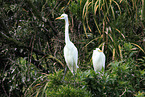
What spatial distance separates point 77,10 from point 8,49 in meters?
1.31

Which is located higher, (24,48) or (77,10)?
(77,10)

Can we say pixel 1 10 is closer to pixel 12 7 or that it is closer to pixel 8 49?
pixel 12 7

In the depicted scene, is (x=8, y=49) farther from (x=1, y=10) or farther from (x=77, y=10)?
(x=77, y=10)

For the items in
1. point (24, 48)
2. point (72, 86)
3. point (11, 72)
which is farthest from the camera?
point (11, 72)

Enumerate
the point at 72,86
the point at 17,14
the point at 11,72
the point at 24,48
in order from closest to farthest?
the point at 72,86, the point at 24,48, the point at 11,72, the point at 17,14

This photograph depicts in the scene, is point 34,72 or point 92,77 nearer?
point 92,77

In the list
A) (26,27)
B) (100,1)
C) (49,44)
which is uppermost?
(100,1)

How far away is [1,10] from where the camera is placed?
3625 mm

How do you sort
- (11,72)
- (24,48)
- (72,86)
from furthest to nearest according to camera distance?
(11,72)
(24,48)
(72,86)

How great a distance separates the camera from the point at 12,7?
3.80 m

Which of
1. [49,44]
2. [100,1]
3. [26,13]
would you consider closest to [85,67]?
[49,44]

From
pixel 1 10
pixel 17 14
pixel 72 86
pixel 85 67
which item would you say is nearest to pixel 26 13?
pixel 17 14

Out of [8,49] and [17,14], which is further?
[17,14]

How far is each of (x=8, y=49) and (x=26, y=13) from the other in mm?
769
